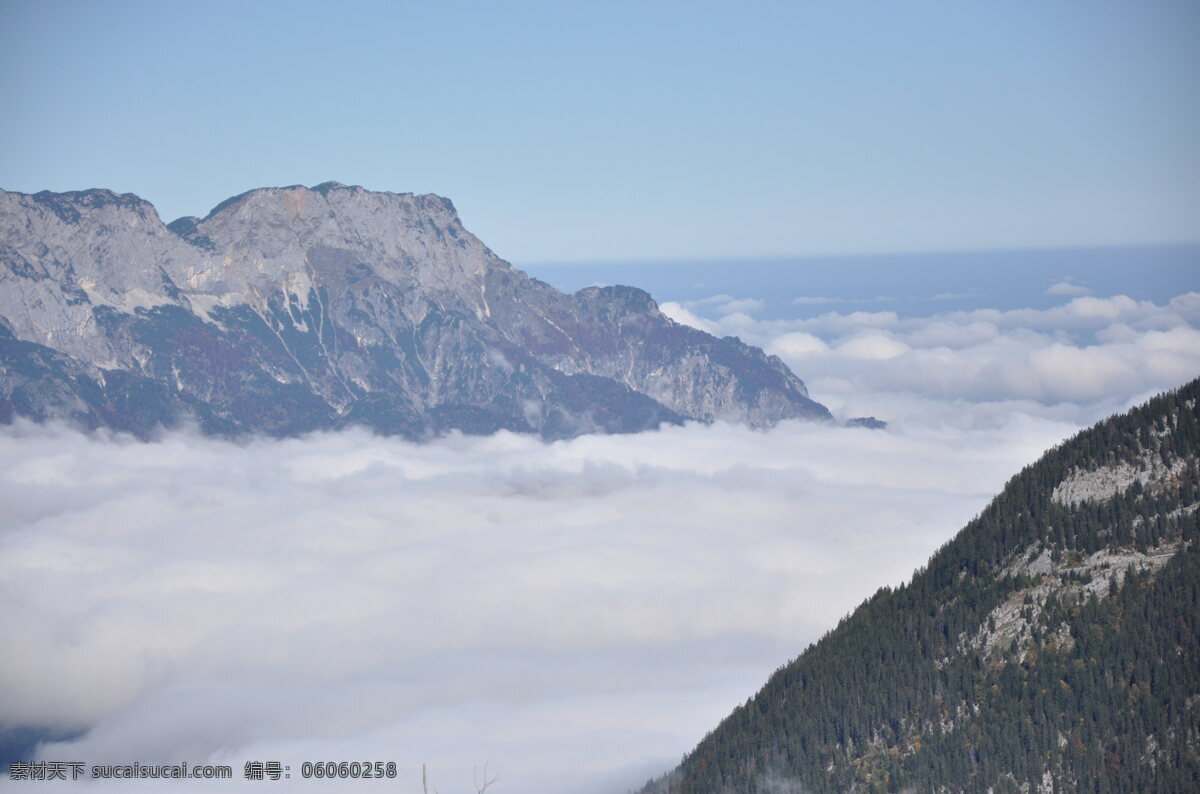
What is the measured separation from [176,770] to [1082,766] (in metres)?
116

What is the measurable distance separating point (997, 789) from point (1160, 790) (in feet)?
66.1

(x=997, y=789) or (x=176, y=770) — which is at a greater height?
(x=176, y=770)

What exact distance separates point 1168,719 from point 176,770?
12704 cm

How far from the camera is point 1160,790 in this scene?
19050 cm

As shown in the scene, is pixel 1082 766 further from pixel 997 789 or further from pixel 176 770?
pixel 176 770

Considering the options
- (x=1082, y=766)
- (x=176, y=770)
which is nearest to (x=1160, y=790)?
(x=1082, y=766)

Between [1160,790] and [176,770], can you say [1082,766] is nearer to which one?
[1160,790]

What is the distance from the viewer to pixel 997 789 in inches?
7864

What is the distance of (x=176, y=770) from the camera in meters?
197

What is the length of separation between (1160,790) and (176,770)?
4859 inches

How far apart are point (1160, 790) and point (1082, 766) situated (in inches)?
408

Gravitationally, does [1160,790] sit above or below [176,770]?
below

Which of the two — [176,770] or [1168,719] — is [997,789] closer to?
[1168,719]

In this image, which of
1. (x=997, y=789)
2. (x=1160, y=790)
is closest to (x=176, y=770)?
(x=997, y=789)
